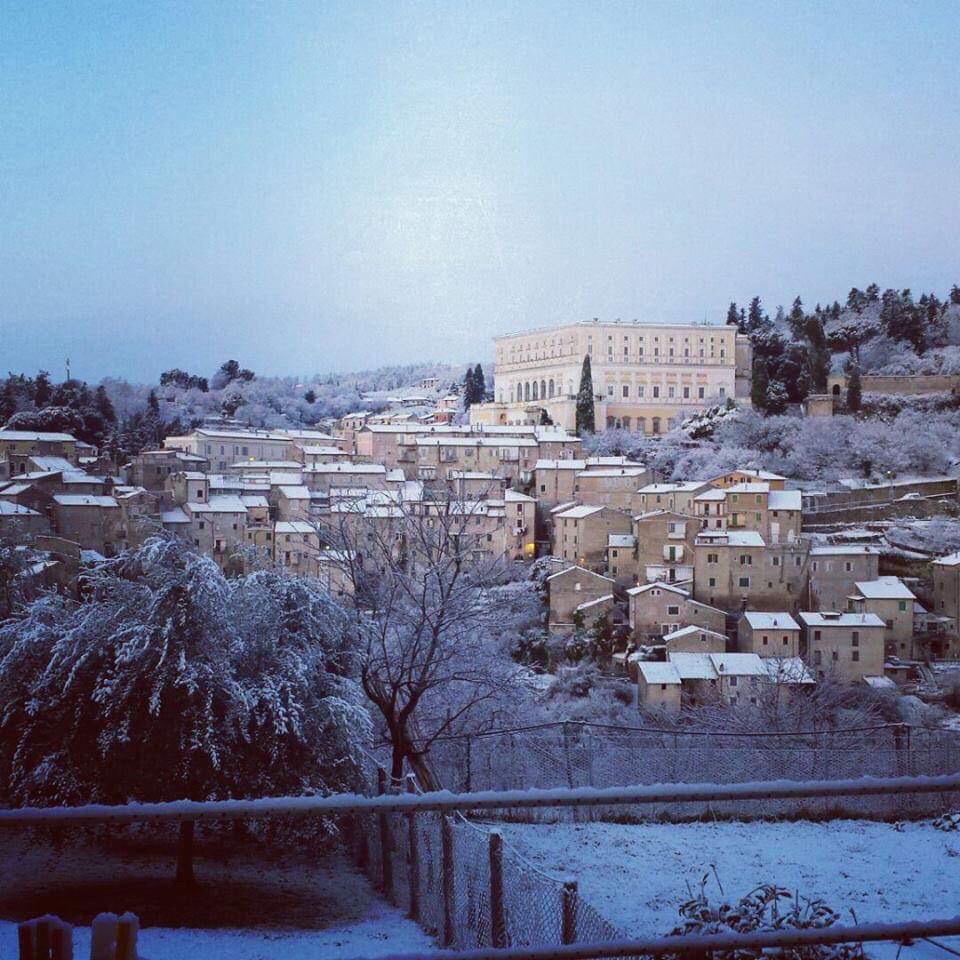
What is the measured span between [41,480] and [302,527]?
26.3ft

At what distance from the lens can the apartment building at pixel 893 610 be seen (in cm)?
2589

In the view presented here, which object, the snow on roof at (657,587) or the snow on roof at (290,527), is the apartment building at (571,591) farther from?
the snow on roof at (290,527)

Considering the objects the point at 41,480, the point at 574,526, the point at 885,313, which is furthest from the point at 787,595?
the point at 885,313

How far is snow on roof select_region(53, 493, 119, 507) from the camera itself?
28.0 metres

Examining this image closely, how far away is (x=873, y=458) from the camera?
4006 cm

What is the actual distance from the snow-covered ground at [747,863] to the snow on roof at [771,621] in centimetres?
1826

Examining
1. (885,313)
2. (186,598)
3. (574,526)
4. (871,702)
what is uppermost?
(885,313)

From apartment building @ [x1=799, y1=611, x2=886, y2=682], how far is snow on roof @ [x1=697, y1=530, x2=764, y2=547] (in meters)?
4.45

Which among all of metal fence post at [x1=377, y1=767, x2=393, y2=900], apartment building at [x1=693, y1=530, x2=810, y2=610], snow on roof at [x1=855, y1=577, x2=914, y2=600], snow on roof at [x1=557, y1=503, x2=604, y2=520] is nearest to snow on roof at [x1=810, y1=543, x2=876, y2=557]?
apartment building at [x1=693, y1=530, x2=810, y2=610]

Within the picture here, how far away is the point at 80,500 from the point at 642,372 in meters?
36.4

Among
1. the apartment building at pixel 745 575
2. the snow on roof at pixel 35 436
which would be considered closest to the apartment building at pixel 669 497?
the apartment building at pixel 745 575

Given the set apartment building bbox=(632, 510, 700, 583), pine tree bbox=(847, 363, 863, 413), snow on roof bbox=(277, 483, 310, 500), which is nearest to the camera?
apartment building bbox=(632, 510, 700, 583)

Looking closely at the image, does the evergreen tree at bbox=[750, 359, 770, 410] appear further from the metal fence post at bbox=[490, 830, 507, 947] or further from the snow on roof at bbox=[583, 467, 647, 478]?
the metal fence post at bbox=[490, 830, 507, 947]

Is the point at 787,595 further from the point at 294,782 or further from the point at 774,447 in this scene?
the point at 294,782
